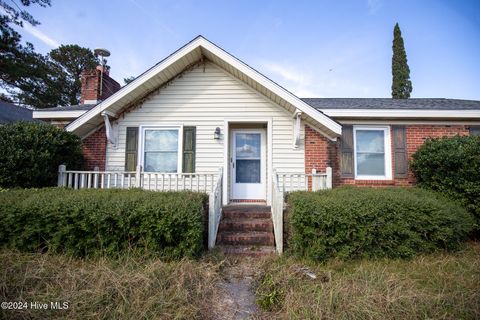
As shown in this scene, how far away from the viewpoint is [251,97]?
6805 mm

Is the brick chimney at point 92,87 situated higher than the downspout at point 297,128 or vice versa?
Result: the brick chimney at point 92,87

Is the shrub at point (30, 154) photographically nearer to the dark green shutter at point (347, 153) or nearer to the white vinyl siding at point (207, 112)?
the white vinyl siding at point (207, 112)

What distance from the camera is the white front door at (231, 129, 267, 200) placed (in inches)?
276

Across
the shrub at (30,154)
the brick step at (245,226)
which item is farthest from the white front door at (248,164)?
the shrub at (30,154)

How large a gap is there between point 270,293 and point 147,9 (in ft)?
34.1

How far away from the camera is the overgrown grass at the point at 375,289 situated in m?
2.55

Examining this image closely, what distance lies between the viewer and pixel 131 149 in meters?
6.84

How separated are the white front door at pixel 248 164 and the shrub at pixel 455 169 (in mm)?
4080

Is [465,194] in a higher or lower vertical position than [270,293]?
higher

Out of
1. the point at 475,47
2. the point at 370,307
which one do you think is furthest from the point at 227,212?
the point at 475,47

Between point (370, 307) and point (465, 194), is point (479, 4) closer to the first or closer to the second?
point (465, 194)

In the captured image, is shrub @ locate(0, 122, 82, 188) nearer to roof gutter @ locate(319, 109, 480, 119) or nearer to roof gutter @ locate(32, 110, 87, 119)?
roof gutter @ locate(32, 110, 87, 119)

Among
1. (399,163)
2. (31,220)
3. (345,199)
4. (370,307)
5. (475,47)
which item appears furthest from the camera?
(475,47)

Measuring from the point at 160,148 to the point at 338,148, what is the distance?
509 centimetres
